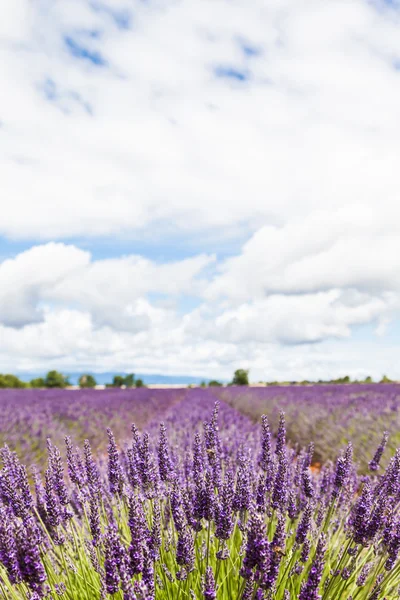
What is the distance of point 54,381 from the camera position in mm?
41500

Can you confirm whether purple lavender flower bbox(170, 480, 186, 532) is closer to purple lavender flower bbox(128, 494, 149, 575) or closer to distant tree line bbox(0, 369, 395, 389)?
purple lavender flower bbox(128, 494, 149, 575)

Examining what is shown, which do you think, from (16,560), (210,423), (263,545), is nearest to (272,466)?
(210,423)

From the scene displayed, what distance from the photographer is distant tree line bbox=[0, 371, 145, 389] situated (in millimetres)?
38094

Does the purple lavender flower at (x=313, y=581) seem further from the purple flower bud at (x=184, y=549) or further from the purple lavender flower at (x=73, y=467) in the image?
the purple lavender flower at (x=73, y=467)

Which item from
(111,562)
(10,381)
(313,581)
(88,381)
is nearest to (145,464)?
(111,562)

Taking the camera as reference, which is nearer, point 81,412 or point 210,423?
point 210,423

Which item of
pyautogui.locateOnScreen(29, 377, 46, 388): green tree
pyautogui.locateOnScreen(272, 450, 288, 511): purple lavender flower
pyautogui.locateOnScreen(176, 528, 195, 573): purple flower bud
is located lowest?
Answer: pyautogui.locateOnScreen(29, 377, 46, 388): green tree

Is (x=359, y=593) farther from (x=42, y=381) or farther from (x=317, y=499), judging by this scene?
(x=42, y=381)

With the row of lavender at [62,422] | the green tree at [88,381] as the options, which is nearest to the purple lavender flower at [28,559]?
the row of lavender at [62,422]

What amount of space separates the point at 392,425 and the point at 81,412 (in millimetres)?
7471

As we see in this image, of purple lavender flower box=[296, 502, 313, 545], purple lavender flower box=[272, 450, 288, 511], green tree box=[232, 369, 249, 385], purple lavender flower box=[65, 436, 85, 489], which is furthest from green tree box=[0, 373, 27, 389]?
purple lavender flower box=[296, 502, 313, 545]

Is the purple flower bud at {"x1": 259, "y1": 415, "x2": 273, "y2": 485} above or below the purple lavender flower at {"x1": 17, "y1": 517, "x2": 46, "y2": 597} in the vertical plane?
above

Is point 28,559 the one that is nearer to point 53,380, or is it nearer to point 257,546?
point 257,546

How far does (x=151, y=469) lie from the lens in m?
2.32
